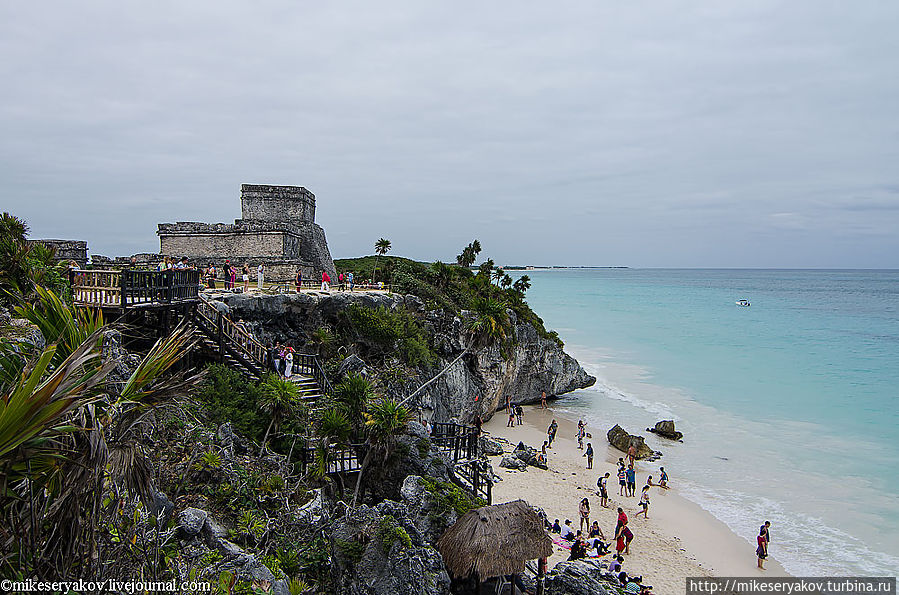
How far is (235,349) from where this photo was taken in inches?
513

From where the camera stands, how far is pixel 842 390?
3497 centimetres

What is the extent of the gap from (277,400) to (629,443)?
15549mm

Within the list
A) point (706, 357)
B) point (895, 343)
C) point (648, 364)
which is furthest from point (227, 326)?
point (895, 343)

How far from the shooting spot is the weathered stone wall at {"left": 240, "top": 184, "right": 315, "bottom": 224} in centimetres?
2530


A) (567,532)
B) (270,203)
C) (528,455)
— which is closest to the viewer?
(567,532)

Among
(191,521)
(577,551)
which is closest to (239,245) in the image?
(191,521)

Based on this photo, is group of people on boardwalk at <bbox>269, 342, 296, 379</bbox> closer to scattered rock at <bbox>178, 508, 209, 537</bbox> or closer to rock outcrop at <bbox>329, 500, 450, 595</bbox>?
scattered rock at <bbox>178, 508, 209, 537</bbox>

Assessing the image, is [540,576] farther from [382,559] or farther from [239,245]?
[239,245]

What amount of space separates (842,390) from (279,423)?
130ft

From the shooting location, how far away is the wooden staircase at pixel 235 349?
12695 mm

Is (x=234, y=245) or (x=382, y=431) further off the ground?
(x=234, y=245)

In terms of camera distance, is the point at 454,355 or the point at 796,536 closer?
the point at 796,536

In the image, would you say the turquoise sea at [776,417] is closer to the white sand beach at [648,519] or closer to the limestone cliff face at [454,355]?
the white sand beach at [648,519]

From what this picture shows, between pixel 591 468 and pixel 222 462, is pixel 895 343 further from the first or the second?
pixel 222 462
